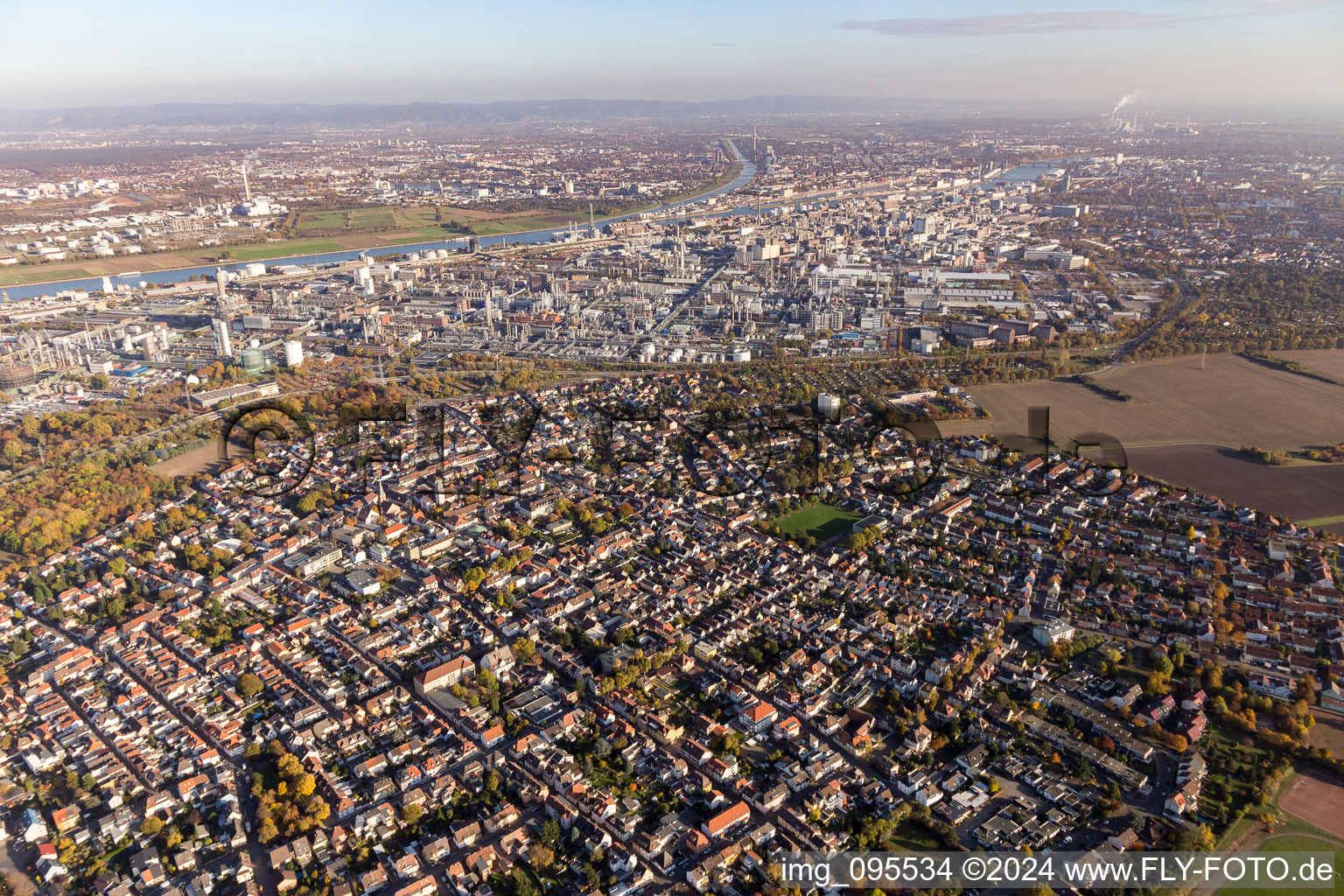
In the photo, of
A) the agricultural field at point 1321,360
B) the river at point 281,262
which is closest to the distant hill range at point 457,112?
the river at point 281,262

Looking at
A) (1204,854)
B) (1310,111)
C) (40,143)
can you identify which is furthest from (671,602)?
(1310,111)

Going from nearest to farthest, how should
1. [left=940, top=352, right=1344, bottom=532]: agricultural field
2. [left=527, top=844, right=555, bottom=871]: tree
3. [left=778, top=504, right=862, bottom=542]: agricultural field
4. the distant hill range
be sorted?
1. [left=527, top=844, right=555, bottom=871]: tree
2. [left=778, top=504, right=862, bottom=542]: agricultural field
3. [left=940, top=352, right=1344, bottom=532]: agricultural field
4. the distant hill range

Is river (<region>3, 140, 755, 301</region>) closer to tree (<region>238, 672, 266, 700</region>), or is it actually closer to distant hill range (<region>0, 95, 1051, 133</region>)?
tree (<region>238, 672, 266, 700</region>)

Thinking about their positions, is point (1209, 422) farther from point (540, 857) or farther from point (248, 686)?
point (248, 686)

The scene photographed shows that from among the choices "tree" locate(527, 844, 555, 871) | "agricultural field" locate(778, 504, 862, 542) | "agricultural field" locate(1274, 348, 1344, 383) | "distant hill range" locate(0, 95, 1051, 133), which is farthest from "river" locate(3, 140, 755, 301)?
"distant hill range" locate(0, 95, 1051, 133)

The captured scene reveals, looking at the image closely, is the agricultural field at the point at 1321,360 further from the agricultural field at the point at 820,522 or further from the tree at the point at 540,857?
the tree at the point at 540,857

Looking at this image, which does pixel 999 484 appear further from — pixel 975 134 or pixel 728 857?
pixel 975 134
